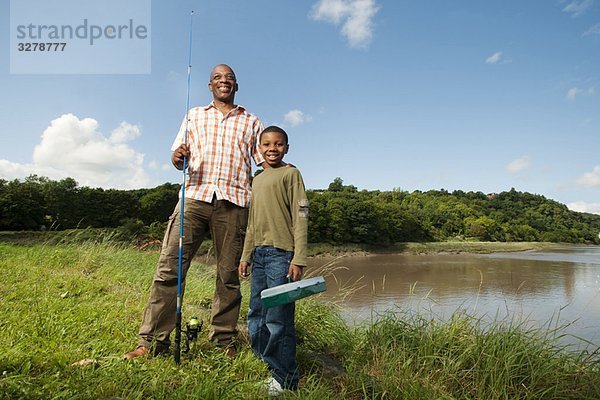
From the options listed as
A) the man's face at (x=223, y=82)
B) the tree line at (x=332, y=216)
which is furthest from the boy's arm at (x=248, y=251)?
the tree line at (x=332, y=216)

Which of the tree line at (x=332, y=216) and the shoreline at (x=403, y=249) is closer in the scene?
the tree line at (x=332, y=216)

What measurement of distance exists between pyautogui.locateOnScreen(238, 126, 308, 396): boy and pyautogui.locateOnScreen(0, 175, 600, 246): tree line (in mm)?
6054

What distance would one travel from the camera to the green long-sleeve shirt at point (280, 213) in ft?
6.89

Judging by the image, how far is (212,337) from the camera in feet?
8.25

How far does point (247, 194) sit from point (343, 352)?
1545 millimetres

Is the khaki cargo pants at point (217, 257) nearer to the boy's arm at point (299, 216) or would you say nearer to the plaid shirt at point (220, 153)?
the plaid shirt at point (220, 153)

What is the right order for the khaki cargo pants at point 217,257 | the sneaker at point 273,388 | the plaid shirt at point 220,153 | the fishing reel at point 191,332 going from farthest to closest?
the plaid shirt at point 220,153 < the khaki cargo pants at point 217,257 < the fishing reel at point 191,332 < the sneaker at point 273,388

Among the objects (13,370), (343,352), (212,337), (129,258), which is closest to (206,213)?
(212,337)

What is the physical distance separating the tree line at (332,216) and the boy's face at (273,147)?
609cm

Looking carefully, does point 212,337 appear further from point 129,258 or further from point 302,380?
point 129,258

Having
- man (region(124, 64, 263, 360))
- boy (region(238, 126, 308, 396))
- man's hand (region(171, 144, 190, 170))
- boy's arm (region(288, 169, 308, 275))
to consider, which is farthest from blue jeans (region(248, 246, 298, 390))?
man's hand (region(171, 144, 190, 170))

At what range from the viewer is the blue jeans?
6.65 ft

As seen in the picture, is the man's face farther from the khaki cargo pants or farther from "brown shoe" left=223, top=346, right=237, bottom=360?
"brown shoe" left=223, top=346, right=237, bottom=360

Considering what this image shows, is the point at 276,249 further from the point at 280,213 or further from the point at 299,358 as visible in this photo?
the point at 299,358
